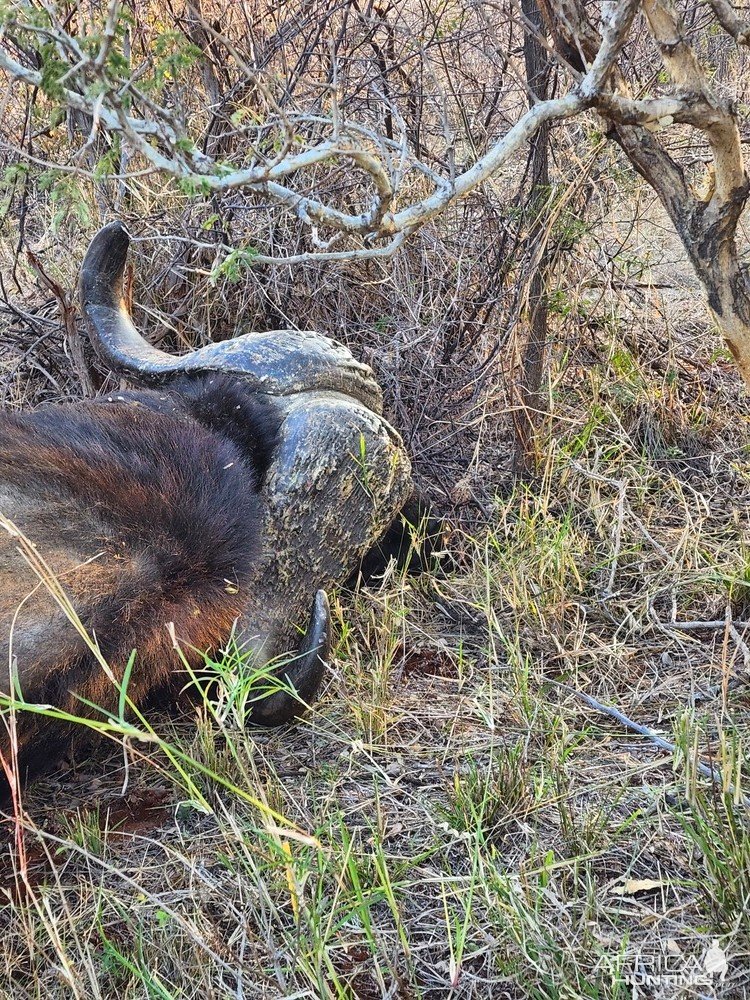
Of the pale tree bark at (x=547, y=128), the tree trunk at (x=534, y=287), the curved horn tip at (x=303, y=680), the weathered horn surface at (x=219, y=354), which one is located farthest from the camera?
the tree trunk at (x=534, y=287)

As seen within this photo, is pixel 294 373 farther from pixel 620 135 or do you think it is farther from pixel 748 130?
pixel 748 130

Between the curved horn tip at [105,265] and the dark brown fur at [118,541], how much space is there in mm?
791

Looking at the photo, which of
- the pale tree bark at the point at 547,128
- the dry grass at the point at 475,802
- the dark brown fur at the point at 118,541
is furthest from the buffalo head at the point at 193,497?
the pale tree bark at the point at 547,128

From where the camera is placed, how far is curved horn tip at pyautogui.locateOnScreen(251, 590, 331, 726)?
8.29ft

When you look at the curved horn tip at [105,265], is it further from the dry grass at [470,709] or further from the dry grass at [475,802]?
the dry grass at [475,802]

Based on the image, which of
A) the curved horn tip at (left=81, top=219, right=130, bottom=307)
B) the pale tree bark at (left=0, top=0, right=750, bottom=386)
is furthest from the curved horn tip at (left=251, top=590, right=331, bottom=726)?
the curved horn tip at (left=81, top=219, right=130, bottom=307)

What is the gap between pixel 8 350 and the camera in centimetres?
410

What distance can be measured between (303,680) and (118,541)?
0.65 meters

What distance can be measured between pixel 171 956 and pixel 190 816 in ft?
1.63

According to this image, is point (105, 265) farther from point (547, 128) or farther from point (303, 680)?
point (303, 680)

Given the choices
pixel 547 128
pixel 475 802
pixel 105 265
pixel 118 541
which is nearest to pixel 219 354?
pixel 105 265

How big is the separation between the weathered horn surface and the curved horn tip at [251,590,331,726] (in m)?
0.82

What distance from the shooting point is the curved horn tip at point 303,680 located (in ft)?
8.29

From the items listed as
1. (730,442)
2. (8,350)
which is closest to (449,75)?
(730,442)
